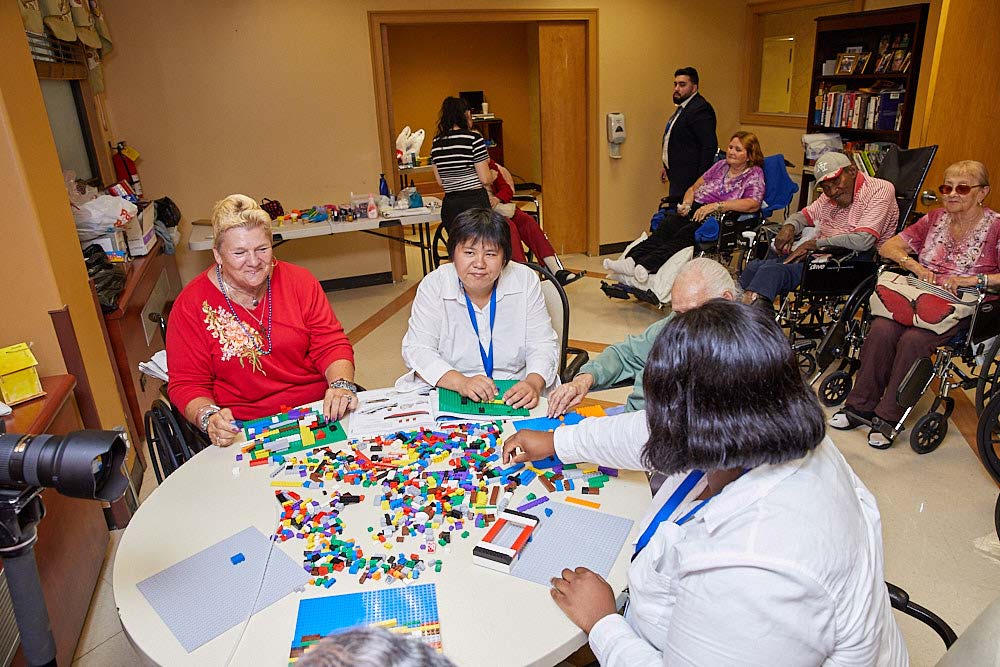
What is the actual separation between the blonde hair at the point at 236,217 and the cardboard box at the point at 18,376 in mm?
735

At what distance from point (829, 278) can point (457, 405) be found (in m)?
2.56

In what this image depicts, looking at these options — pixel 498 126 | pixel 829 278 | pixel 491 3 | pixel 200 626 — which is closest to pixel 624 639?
pixel 200 626

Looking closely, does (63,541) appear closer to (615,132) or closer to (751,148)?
(751,148)

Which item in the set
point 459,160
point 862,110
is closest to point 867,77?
point 862,110

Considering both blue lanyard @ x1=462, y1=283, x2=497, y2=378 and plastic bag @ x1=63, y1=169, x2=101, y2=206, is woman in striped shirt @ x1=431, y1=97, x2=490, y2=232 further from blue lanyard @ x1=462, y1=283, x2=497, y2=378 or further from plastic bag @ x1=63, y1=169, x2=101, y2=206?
blue lanyard @ x1=462, y1=283, x2=497, y2=378

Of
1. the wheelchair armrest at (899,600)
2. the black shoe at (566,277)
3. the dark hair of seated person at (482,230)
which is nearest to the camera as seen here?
the wheelchair armrest at (899,600)

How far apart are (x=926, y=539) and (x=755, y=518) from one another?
77.3 inches

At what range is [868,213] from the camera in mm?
3652

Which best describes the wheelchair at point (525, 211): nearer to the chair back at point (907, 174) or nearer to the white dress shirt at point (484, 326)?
the chair back at point (907, 174)

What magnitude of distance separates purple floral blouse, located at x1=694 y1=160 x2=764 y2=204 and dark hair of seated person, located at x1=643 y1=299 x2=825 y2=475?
4032 millimetres

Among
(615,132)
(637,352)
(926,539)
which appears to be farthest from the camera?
(615,132)

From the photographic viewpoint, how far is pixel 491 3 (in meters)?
5.54

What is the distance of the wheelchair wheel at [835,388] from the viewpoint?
3.41m

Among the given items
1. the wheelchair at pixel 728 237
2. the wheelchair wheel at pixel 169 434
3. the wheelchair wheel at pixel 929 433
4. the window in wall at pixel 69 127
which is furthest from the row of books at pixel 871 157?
Result: the window in wall at pixel 69 127
